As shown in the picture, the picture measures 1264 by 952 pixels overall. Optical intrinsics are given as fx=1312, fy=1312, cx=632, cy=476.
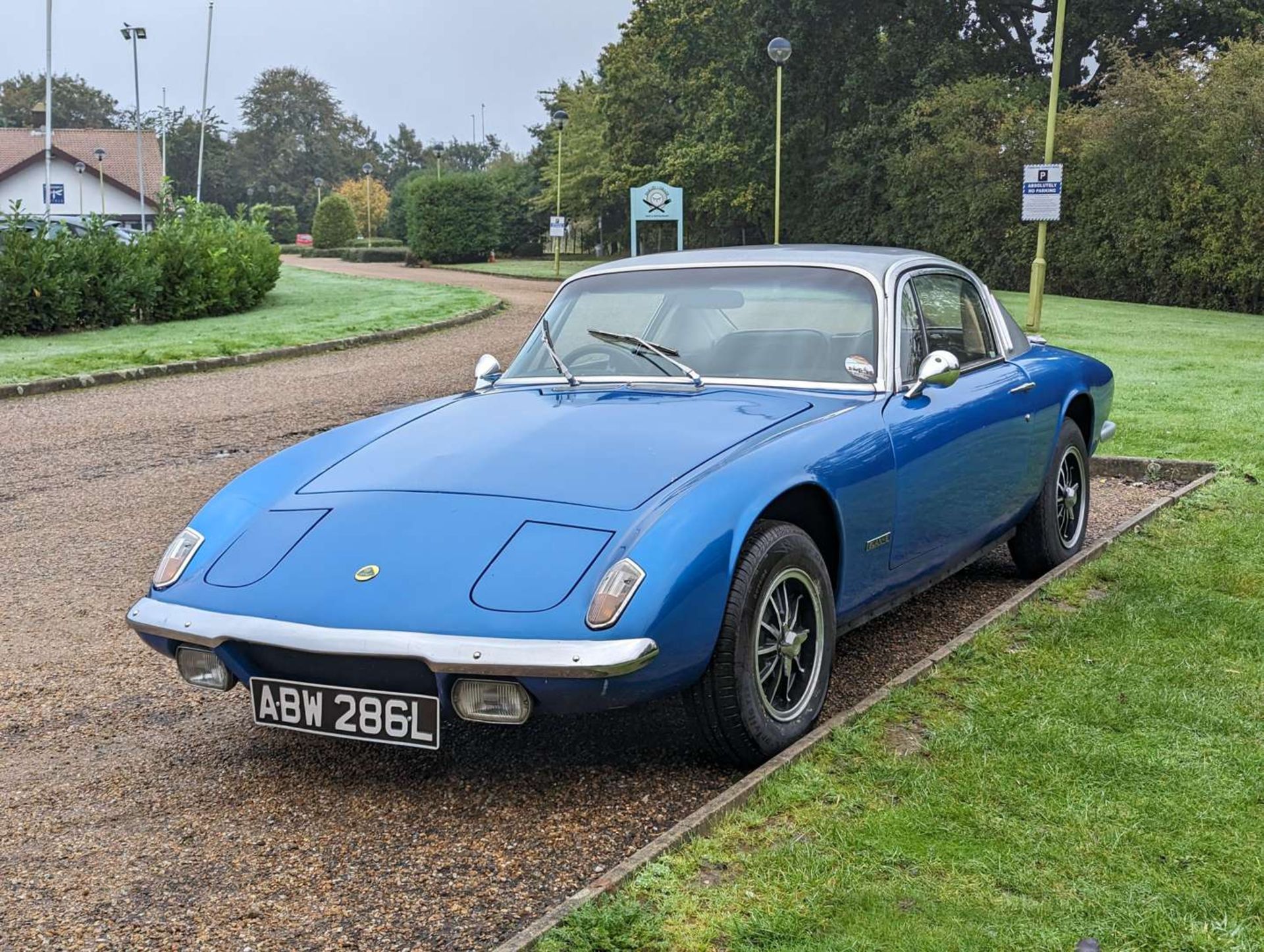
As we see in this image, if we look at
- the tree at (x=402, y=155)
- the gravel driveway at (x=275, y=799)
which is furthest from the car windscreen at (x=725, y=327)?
the tree at (x=402, y=155)

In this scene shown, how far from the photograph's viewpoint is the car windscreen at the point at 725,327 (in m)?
4.78

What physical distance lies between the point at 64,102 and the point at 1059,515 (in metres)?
125

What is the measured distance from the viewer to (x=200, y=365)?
15070 mm

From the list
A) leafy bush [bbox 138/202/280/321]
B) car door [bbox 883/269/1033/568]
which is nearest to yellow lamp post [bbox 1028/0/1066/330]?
leafy bush [bbox 138/202/280/321]

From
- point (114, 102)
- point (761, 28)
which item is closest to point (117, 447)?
point (761, 28)

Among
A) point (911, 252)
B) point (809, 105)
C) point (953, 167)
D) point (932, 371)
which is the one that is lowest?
point (932, 371)

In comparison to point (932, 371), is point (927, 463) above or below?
below

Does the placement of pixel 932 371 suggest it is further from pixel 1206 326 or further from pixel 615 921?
pixel 1206 326

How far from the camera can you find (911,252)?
17.9ft

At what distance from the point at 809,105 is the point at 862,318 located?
43243 millimetres

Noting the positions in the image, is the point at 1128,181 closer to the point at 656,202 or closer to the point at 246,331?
the point at 656,202

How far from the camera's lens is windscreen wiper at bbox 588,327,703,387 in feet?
15.6

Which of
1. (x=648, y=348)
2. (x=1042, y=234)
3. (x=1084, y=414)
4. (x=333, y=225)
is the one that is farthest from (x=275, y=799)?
(x=333, y=225)

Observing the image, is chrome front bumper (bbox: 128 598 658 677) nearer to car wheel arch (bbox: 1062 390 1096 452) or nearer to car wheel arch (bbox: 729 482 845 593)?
car wheel arch (bbox: 729 482 845 593)
